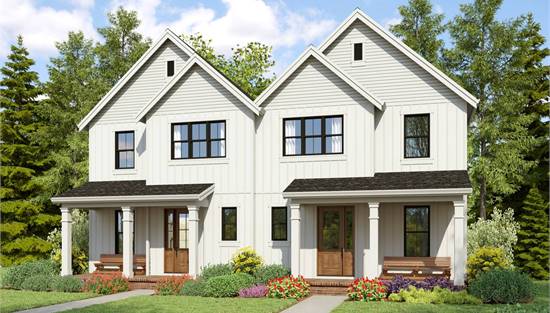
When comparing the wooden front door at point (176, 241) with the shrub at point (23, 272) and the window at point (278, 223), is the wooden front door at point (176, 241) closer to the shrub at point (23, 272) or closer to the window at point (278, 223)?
the window at point (278, 223)

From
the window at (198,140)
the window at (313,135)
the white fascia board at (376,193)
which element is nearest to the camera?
the white fascia board at (376,193)

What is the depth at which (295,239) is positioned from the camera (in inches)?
870

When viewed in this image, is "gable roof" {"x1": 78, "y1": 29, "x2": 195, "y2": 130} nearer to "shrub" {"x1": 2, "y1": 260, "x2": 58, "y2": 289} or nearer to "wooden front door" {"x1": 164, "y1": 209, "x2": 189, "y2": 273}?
"wooden front door" {"x1": 164, "y1": 209, "x2": 189, "y2": 273}

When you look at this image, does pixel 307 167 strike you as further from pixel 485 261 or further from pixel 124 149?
pixel 124 149

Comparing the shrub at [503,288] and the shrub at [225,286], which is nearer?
the shrub at [503,288]

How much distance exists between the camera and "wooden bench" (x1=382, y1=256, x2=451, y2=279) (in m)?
21.7

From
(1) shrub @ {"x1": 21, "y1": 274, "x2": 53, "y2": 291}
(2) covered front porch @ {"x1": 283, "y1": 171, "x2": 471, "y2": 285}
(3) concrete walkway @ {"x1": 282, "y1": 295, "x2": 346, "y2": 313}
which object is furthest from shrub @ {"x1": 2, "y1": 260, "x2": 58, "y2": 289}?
(3) concrete walkway @ {"x1": 282, "y1": 295, "x2": 346, "y2": 313}

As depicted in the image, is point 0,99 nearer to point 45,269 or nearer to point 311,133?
point 45,269

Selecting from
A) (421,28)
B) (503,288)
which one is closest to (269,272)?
(503,288)

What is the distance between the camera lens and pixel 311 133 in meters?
24.1

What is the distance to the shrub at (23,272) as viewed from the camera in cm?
2427

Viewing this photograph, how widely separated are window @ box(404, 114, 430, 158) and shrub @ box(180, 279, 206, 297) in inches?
354

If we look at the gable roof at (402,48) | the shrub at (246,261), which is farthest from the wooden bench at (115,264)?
the gable roof at (402,48)

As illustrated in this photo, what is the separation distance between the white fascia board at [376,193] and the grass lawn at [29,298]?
8.08 m
